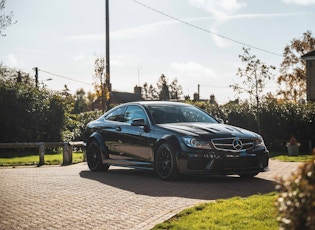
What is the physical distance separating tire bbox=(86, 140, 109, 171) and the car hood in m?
2.52

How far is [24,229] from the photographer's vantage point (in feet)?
18.9

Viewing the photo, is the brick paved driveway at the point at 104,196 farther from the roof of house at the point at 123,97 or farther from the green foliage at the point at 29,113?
A: the roof of house at the point at 123,97

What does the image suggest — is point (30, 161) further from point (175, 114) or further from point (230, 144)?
point (230, 144)

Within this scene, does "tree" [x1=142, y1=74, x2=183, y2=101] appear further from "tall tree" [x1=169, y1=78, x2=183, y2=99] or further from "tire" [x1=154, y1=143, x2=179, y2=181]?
"tire" [x1=154, y1=143, x2=179, y2=181]

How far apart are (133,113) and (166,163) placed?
6.60 feet

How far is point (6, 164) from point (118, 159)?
6.06m

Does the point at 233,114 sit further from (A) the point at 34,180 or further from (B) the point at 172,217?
(B) the point at 172,217

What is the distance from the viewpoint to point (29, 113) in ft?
76.0

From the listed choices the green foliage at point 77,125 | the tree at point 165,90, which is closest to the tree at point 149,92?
the tree at point 165,90

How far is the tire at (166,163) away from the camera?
9.42 m

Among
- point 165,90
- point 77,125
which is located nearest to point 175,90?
point 165,90

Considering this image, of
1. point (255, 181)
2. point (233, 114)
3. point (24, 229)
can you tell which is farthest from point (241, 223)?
point (233, 114)

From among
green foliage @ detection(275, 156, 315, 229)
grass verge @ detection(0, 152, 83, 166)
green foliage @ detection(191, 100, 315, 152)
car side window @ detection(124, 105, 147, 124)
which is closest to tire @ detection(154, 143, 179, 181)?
car side window @ detection(124, 105, 147, 124)

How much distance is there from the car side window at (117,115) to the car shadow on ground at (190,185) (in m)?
1.36
